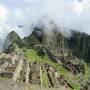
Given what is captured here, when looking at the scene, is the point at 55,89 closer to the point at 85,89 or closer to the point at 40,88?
the point at 40,88

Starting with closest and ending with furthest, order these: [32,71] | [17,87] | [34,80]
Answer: [17,87], [34,80], [32,71]

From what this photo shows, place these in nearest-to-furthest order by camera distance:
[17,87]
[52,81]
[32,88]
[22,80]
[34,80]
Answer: [17,87] < [32,88] < [22,80] < [34,80] < [52,81]

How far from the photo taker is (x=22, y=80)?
435 ft

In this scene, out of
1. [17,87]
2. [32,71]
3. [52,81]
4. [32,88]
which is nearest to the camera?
[17,87]

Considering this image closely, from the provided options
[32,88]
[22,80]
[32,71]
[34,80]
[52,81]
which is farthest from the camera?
[32,71]

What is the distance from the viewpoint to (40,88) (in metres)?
121

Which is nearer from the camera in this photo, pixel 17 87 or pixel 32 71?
pixel 17 87

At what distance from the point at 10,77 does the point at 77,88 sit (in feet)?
141

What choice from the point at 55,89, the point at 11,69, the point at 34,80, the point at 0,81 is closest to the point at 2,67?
the point at 11,69

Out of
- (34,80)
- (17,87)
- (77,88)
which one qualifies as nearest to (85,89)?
(77,88)

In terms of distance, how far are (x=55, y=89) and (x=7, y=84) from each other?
28.2 metres

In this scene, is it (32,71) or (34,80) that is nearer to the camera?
(34,80)

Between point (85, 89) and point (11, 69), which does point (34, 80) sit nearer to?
point (11, 69)

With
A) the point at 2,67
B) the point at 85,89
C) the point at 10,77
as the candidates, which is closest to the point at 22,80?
the point at 10,77
